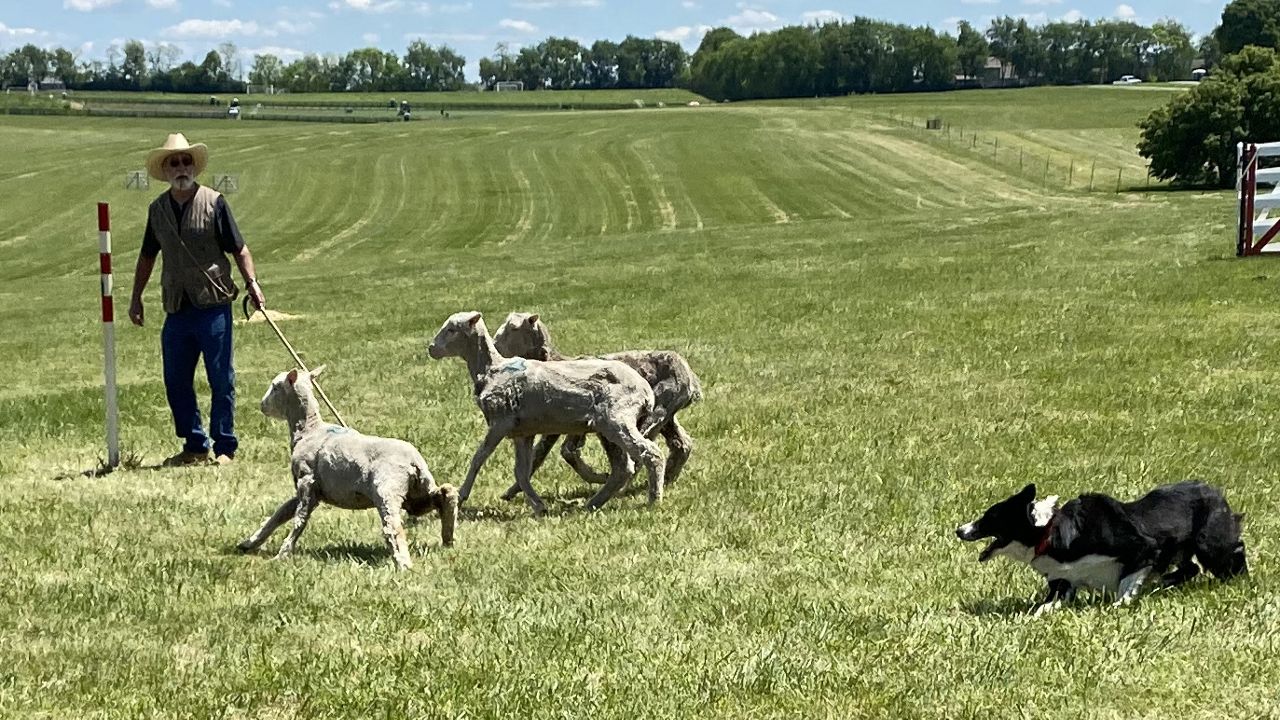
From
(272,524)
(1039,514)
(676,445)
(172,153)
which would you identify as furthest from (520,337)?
(1039,514)

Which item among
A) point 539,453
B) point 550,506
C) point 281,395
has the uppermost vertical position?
point 281,395

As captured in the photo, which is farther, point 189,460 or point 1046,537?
point 189,460

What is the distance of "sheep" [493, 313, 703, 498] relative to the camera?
10.4 m

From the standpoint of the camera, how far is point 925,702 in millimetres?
5664

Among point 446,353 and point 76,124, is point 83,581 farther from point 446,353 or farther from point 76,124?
point 76,124

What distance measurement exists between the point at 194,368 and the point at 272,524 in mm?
3486

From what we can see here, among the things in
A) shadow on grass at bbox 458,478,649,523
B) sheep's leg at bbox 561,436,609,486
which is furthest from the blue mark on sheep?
sheep's leg at bbox 561,436,609,486

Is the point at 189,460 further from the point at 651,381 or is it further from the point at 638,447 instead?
the point at 638,447

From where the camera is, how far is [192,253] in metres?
11.7

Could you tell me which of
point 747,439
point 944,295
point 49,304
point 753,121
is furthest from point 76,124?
point 747,439

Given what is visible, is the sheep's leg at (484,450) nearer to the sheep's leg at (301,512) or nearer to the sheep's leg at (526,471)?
the sheep's leg at (526,471)

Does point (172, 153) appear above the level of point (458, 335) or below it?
above

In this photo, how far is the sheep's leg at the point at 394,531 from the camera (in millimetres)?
8266

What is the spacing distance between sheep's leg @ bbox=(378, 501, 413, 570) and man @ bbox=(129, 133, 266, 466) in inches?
152
